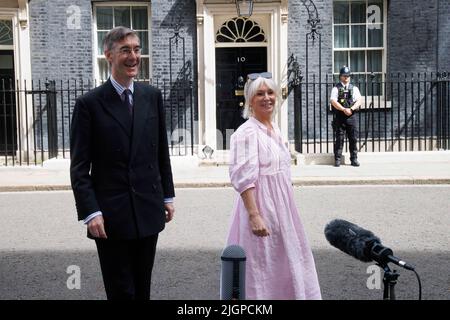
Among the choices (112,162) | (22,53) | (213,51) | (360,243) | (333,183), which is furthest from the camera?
(213,51)

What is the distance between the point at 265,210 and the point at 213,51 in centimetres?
1212

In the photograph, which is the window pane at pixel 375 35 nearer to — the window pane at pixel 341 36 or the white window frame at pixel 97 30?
the window pane at pixel 341 36

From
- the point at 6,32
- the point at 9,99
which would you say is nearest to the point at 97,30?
the point at 6,32

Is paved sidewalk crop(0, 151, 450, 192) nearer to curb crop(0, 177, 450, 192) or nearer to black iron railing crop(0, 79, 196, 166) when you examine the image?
curb crop(0, 177, 450, 192)

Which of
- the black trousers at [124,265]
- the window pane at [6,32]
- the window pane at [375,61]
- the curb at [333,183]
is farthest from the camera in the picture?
the window pane at [375,61]

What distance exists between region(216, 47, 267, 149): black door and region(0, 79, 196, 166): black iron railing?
0.75 metres

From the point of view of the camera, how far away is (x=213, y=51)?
51.3 feet

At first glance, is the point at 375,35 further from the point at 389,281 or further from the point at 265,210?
the point at 389,281

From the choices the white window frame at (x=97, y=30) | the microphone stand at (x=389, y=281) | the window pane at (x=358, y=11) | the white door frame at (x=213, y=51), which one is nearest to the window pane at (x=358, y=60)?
the window pane at (x=358, y=11)

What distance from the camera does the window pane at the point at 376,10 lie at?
52.1 ft

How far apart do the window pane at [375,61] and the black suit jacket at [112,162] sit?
13.4 m

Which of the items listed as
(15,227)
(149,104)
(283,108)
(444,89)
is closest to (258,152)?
(149,104)

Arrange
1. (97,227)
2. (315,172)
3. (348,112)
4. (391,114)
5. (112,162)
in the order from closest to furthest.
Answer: (97,227), (112,162), (315,172), (348,112), (391,114)
